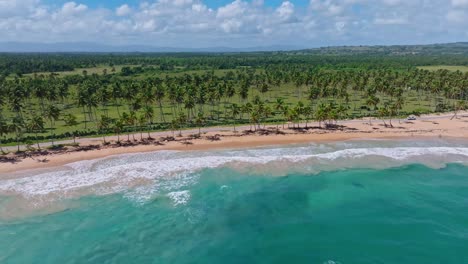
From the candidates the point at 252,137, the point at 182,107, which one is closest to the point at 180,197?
the point at 252,137

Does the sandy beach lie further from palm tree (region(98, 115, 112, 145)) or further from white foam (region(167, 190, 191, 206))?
white foam (region(167, 190, 191, 206))

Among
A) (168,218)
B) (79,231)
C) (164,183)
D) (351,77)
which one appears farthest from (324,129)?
(351,77)

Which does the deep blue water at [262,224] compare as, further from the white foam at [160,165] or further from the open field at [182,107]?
the open field at [182,107]

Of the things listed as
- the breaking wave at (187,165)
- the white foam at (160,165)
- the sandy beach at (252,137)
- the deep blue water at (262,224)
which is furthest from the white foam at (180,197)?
the sandy beach at (252,137)

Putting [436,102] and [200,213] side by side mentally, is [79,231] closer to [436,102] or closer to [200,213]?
[200,213]

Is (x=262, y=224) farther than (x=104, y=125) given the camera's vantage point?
No

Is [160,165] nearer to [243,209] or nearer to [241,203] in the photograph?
[241,203]

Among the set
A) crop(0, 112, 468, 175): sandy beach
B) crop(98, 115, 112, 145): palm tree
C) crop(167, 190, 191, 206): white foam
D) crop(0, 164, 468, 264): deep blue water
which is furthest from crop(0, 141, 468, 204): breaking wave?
crop(98, 115, 112, 145): palm tree
